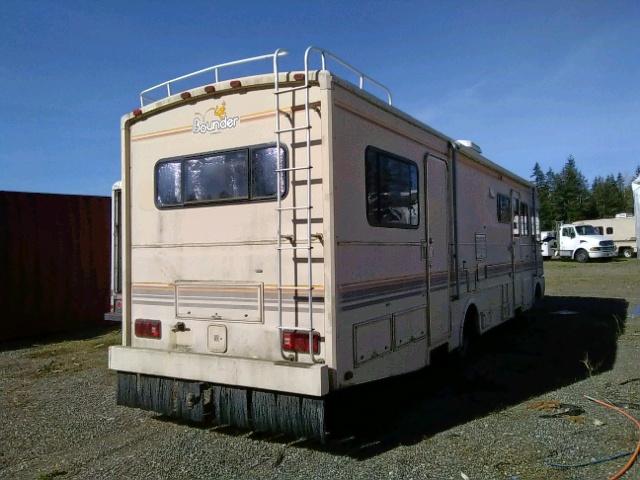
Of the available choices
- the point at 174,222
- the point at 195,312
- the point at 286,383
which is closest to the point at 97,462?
the point at 195,312

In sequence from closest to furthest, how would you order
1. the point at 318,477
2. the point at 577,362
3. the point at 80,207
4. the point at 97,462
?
the point at 318,477 < the point at 97,462 < the point at 577,362 < the point at 80,207

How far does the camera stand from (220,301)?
4.82m

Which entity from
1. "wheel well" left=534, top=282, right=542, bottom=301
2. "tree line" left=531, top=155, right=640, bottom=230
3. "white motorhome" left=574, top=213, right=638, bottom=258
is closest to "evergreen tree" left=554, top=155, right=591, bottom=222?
"tree line" left=531, top=155, right=640, bottom=230

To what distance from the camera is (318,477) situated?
4105 millimetres

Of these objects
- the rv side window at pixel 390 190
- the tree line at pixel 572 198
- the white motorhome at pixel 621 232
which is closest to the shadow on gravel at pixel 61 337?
the rv side window at pixel 390 190

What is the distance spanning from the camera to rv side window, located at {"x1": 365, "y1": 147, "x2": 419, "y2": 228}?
4.81 meters

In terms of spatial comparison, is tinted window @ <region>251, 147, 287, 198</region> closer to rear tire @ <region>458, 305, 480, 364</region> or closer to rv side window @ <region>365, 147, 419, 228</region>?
rv side window @ <region>365, 147, 419, 228</region>

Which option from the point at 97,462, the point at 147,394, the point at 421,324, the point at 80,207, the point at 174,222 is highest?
the point at 80,207

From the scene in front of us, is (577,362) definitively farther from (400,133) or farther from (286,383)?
(286,383)

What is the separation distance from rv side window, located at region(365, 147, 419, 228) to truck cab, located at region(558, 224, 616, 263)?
29019mm

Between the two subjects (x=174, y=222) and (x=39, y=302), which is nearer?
(x=174, y=222)

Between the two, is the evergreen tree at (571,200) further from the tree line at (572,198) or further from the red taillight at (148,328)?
the red taillight at (148,328)

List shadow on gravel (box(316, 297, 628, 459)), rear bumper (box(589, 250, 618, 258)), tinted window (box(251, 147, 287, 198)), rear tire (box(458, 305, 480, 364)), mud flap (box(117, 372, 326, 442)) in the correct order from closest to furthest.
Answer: mud flap (box(117, 372, 326, 442)) < tinted window (box(251, 147, 287, 198)) < shadow on gravel (box(316, 297, 628, 459)) < rear tire (box(458, 305, 480, 364)) < rear bumper (box(589, 250, 618, 258))

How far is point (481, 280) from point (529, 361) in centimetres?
130
